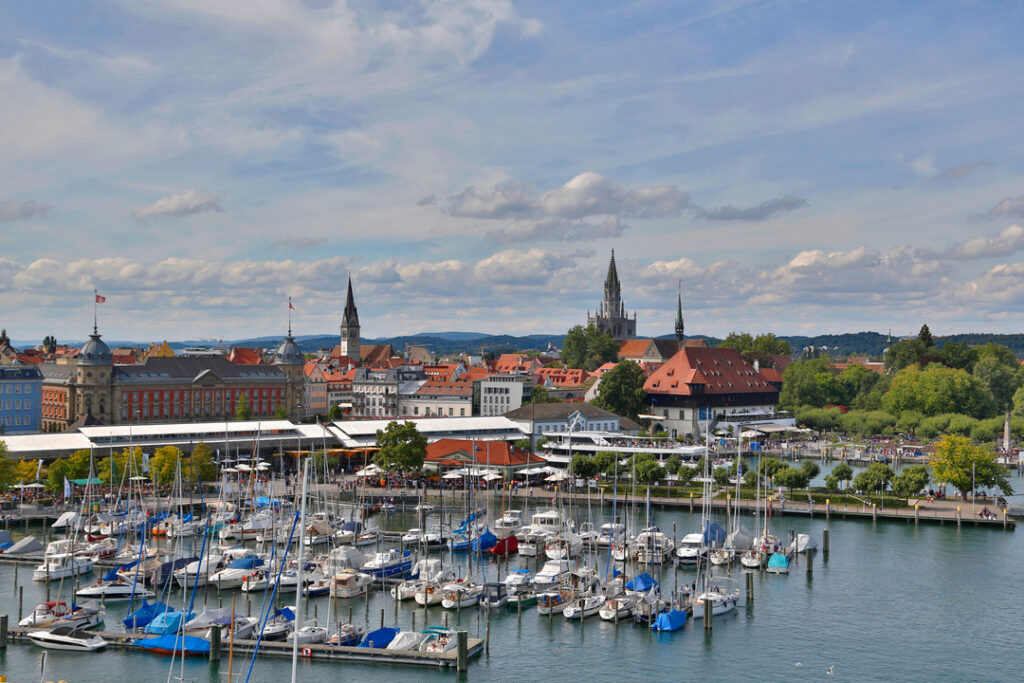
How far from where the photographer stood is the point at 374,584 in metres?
46.7

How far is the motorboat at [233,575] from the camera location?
4606 cm

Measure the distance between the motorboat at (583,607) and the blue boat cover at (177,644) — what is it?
12974mm

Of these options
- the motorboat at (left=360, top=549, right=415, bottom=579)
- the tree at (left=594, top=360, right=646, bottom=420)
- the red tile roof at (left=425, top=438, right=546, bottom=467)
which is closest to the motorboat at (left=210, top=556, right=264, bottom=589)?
the motorboat at (left=360, top=549, right=415, bottom=579)

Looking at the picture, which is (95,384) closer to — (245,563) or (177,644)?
(245,563)

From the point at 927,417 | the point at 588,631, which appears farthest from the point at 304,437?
the point at 927,417

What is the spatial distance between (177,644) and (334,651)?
513 cm

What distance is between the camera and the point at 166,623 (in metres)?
38.2

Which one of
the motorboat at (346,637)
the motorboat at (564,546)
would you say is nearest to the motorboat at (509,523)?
the motorboat at (564,546)

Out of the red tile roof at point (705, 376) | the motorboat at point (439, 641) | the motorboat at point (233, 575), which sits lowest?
the motorboat at point (439, 641)

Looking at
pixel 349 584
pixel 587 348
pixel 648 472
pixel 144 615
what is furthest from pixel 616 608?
pixel 587 348

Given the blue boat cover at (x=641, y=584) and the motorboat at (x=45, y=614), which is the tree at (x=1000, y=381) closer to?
the blue boat cover at (x=641, y=584)

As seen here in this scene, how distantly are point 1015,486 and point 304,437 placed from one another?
52891 mm

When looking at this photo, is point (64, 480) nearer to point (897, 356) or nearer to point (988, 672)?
point (988, 672)

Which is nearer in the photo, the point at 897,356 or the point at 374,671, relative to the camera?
the point at 374,671
